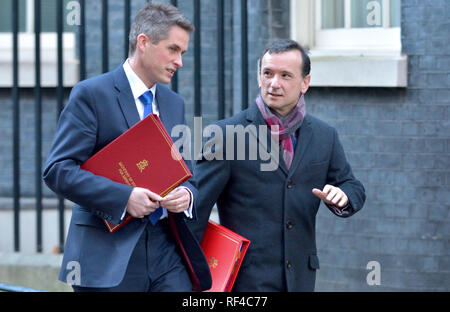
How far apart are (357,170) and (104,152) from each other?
11.4 ft

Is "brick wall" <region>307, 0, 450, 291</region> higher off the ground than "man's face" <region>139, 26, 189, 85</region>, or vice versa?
"man's face" <region>139, 26, 189, 85</region>

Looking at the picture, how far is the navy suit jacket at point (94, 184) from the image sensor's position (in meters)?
3.81

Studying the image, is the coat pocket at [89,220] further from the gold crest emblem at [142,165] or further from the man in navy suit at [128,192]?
the gold crest emblem at [142,165]

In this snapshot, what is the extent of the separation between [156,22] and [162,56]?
0.15 meters

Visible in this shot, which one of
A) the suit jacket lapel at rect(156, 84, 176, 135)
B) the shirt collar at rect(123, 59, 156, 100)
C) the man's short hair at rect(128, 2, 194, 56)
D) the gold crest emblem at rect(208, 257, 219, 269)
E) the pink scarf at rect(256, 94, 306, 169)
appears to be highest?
the man's short hair at rect(128, 2, 194, 56)

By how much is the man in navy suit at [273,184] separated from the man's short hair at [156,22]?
1.76 ft

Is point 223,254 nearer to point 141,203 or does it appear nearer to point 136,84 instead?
point 141,203

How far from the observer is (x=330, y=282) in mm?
7090

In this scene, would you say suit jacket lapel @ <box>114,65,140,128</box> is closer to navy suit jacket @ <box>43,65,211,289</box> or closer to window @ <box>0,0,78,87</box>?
navy suit jacket @ <box>43,65,211,289</box>

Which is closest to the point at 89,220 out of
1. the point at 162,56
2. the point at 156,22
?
the point at 162,56

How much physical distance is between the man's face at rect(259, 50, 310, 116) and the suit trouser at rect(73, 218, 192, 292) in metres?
0.79

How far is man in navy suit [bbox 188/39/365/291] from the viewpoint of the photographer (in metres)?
4.32

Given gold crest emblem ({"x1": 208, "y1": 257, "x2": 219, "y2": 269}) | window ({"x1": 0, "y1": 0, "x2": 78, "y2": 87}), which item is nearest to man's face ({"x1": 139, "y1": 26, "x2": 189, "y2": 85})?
gold crest emblem ({"x1": 208, "y1": 257, "x2": 219, "y2": 269})
